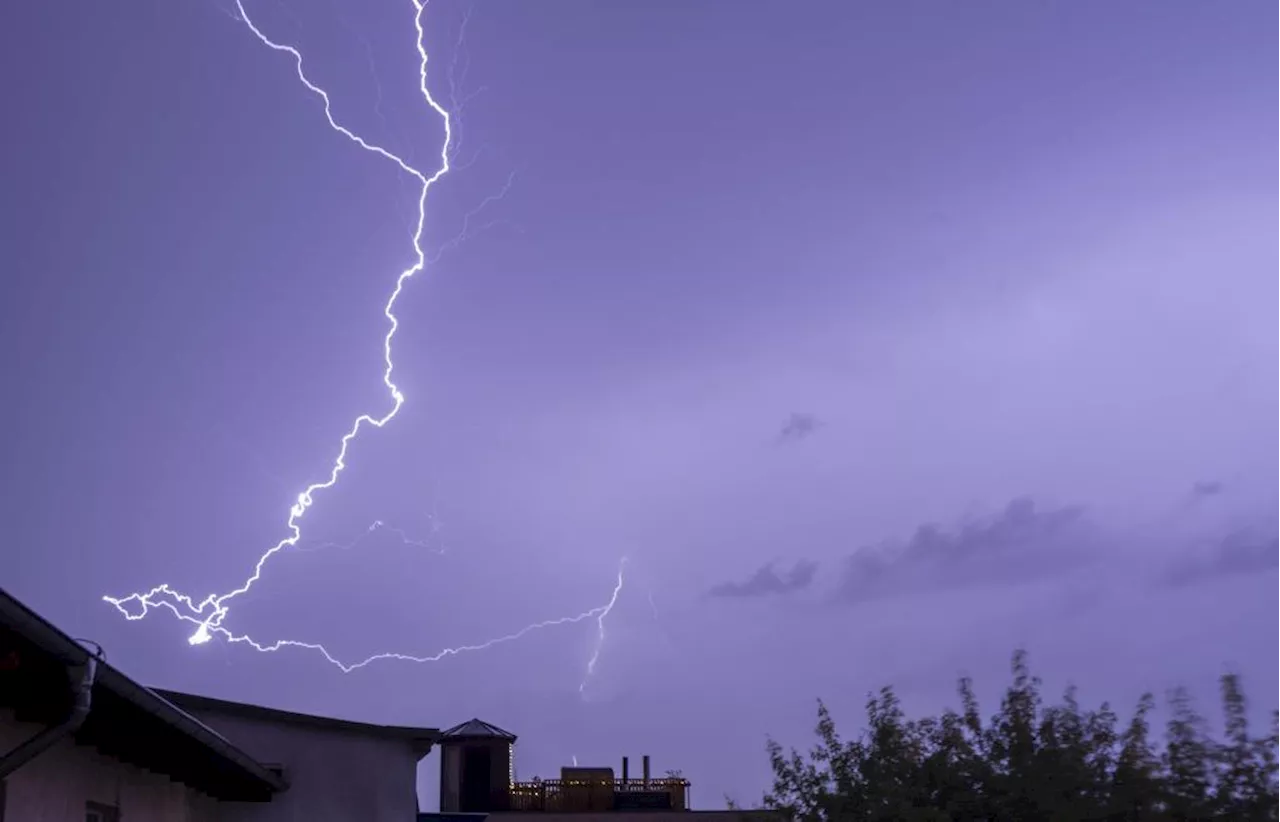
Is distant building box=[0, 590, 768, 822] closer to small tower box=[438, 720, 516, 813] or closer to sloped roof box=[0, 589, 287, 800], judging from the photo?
sloped roof box=[0, 589, 287, 800]

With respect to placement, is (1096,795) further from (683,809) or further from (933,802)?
(683,809)

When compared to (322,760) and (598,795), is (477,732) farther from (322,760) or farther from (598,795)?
(322,760)

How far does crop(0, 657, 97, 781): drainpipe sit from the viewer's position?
7633 mm

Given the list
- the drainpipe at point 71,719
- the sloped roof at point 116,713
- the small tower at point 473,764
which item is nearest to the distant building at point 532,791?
the small tower at point 473,764

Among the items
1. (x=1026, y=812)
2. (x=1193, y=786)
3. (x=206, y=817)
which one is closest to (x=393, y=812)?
(x=206, y=817)

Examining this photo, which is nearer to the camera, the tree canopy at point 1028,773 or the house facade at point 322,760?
the tree canopy at point 1028,773

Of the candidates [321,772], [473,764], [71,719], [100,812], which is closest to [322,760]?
[321,772]

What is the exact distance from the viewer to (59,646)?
740 centimetres

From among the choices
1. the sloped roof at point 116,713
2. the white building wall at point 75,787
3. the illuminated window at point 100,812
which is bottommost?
the illuminated window at point 100,812

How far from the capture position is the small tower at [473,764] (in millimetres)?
32500

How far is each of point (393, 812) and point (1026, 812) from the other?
967 centimetres

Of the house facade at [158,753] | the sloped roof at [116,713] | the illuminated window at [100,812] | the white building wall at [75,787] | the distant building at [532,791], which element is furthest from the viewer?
the distant building at [532,791]

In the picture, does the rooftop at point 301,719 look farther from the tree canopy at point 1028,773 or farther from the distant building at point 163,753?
the tree canopy at point 1028,773

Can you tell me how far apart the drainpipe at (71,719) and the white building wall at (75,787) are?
0.57 meters
